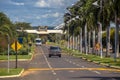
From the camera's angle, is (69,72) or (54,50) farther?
(54,50)

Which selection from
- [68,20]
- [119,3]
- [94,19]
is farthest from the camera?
[68,20]

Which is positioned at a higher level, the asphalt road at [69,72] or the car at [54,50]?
the car at [54,50]

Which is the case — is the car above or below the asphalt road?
above

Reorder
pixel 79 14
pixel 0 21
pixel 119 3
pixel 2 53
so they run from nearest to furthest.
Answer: pixel 119 3 < pixel 2 53 < pixel 0 21 < pixel 79 14

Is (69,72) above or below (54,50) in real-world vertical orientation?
below

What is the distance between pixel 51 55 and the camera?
84.2 metres

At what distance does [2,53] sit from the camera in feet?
297

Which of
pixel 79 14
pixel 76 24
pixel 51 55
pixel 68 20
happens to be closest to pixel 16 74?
pixel 51 55

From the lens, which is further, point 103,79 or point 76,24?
point 76,24

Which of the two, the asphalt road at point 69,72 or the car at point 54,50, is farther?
the car at point 54,50

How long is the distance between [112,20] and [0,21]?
115ft

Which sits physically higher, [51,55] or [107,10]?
[107,10]

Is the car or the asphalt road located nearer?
the asphalt road

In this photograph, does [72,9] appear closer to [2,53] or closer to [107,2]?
[2,53]
